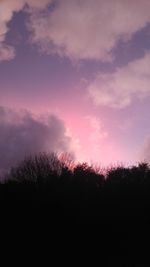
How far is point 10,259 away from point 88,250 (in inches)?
182

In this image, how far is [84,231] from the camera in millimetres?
24156

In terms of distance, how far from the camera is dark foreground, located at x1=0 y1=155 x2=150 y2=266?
23.1m

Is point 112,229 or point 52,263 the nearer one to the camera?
point 52,263

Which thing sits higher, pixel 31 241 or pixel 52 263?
pixel 31 241

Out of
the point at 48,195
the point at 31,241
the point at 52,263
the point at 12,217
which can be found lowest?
the point at 52,263

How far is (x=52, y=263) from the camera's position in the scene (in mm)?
21438

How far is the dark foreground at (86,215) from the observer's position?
23125 millimetres

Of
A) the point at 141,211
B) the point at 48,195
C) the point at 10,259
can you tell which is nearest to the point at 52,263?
the point at 10,259

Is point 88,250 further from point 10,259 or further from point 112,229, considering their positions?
point 10,259

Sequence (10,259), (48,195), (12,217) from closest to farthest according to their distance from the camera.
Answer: (10,259)
(12,217)
(48,195)

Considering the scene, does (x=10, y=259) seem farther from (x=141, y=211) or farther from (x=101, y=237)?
(x=141, y=211)

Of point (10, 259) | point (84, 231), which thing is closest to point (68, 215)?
point (84, 231)

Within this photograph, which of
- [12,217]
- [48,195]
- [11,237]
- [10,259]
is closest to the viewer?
[10,259]

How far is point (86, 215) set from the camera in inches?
995
